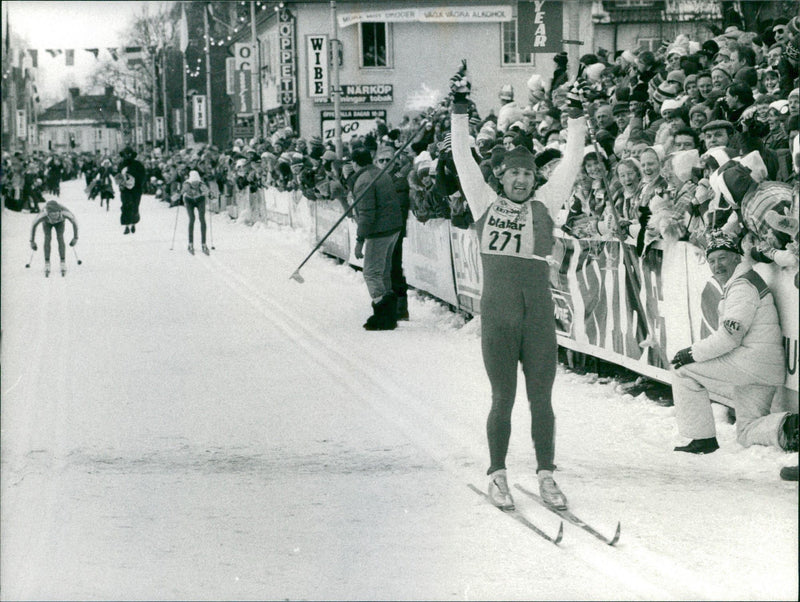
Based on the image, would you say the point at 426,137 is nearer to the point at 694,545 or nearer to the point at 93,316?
the point at 93,316

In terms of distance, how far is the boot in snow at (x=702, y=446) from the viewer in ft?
22.6

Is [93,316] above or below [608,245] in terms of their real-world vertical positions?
below

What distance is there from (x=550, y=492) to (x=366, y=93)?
20.8 meters

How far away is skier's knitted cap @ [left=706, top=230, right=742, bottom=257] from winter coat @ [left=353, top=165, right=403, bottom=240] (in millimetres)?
6059

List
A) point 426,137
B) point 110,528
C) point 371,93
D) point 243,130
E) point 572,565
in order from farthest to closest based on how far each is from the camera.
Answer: point 243,130 → point 371,93 → point 426,137 → point 110,528 → point 572,565

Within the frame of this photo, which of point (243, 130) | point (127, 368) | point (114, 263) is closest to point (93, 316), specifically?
point (127, 368)

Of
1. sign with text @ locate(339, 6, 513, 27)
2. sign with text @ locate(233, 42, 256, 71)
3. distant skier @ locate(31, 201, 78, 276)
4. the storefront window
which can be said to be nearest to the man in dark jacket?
distant skier @ locate(31, 201, 78, 276)

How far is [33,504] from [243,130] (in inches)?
1218

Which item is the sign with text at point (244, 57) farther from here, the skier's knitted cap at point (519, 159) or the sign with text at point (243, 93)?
the skier's knitted cap at point (519, 159)

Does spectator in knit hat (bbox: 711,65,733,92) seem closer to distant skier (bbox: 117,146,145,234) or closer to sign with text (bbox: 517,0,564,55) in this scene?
sign with text (bbox: 517,0,564,55)

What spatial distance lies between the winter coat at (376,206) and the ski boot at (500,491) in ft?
23.0

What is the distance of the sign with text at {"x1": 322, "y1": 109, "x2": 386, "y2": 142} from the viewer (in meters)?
24.7

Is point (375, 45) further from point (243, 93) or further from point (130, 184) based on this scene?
point (243, 93)

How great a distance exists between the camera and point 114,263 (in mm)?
20375
